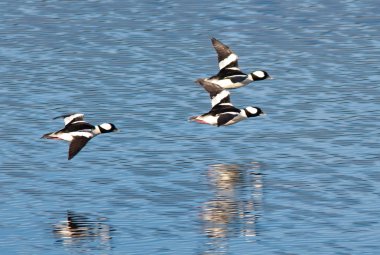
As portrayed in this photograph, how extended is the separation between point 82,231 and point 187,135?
33.0ft

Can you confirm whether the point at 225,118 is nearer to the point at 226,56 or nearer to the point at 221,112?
the point at 221,112

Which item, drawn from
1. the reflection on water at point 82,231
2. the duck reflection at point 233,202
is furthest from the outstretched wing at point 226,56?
the reflection on water at point 82,231

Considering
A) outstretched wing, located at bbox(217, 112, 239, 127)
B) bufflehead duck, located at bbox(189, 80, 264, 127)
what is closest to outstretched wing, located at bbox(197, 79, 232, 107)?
bufflehead duck, located at bbox(189, 80, 264, 127)

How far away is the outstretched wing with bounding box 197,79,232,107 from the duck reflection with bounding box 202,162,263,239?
11.7ft

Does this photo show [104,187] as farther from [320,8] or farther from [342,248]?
[320,8]

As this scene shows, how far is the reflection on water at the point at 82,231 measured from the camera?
106 ft

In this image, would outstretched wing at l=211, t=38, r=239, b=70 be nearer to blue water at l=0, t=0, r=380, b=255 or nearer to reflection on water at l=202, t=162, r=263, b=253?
blue water at l=0, t=0, r=380, b=255

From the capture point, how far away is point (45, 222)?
33.7 meters

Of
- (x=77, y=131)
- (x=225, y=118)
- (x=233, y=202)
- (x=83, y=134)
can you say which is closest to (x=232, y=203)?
(x=233, y=202)

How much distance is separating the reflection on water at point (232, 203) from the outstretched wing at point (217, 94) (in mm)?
3463

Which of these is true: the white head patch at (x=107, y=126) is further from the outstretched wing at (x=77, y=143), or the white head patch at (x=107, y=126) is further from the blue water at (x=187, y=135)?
the blue water at (x=187, y=135)

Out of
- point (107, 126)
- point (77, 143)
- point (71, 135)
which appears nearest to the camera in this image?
point (77, 143)

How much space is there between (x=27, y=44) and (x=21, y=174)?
2057 cm

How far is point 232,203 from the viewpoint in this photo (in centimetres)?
Result: 3553
